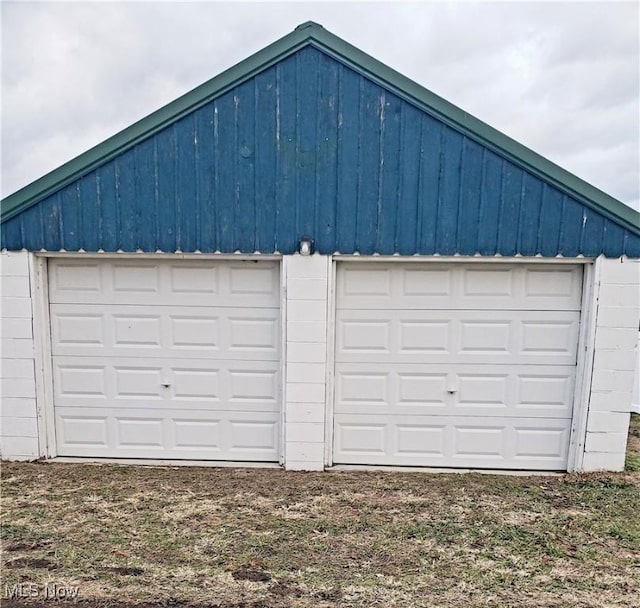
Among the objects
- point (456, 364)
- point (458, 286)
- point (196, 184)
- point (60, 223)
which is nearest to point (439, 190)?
point (458, 286)

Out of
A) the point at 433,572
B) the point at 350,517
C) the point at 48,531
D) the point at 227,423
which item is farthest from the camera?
the point at 227,423

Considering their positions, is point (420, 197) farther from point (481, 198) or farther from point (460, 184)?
point (481, 198)

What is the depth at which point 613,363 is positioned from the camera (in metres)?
5.12

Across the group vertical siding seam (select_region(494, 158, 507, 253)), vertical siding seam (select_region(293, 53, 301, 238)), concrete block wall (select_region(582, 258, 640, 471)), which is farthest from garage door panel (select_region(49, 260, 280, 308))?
concrete block wall (select_region(582, 258, 640, 471))

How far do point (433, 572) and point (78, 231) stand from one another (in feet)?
15.5

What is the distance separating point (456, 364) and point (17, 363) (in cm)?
495

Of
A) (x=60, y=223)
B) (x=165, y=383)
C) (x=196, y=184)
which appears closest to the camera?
(x=196, y=184)

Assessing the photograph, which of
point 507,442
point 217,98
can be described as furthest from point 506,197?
point 217,98

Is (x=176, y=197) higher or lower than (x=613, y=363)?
higher

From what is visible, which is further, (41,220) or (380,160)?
(41,220)

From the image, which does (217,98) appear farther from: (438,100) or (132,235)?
(438,100)

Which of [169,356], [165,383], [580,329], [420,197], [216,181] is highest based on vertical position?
[216,181]

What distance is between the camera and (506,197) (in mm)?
4980
